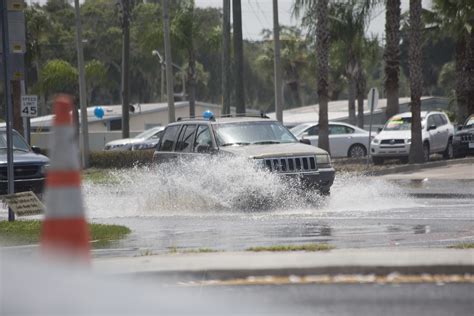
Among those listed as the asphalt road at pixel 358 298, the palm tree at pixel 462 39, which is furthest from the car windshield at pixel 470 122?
the asphalt road at pixel 358 298

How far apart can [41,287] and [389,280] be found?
5.74 m

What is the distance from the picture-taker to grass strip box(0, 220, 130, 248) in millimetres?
13203

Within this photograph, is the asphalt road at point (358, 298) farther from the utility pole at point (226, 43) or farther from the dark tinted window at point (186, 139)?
the utility pole at point (226, 43)

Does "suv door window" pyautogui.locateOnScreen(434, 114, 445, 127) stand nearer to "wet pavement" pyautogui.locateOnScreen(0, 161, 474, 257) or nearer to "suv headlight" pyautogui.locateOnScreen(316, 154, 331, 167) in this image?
"wet pavement" pyautogui.locateOnScreen(0, 161, 474, 257)

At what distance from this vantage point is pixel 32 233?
14.1m

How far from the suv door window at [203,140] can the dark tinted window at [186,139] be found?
188 mm

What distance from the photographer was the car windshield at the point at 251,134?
18625mm

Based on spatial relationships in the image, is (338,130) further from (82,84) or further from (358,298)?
(358,298)

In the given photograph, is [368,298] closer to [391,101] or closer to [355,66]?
[391,101]

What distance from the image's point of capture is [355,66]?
191 feet

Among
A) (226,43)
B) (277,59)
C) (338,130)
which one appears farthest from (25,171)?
A: (338,130)

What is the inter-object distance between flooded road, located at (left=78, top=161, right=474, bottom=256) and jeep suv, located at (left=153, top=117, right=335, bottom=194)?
0.30m

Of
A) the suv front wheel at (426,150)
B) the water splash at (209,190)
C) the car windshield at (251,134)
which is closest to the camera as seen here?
the water splash at (209,190)

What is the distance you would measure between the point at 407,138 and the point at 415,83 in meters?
2.18
